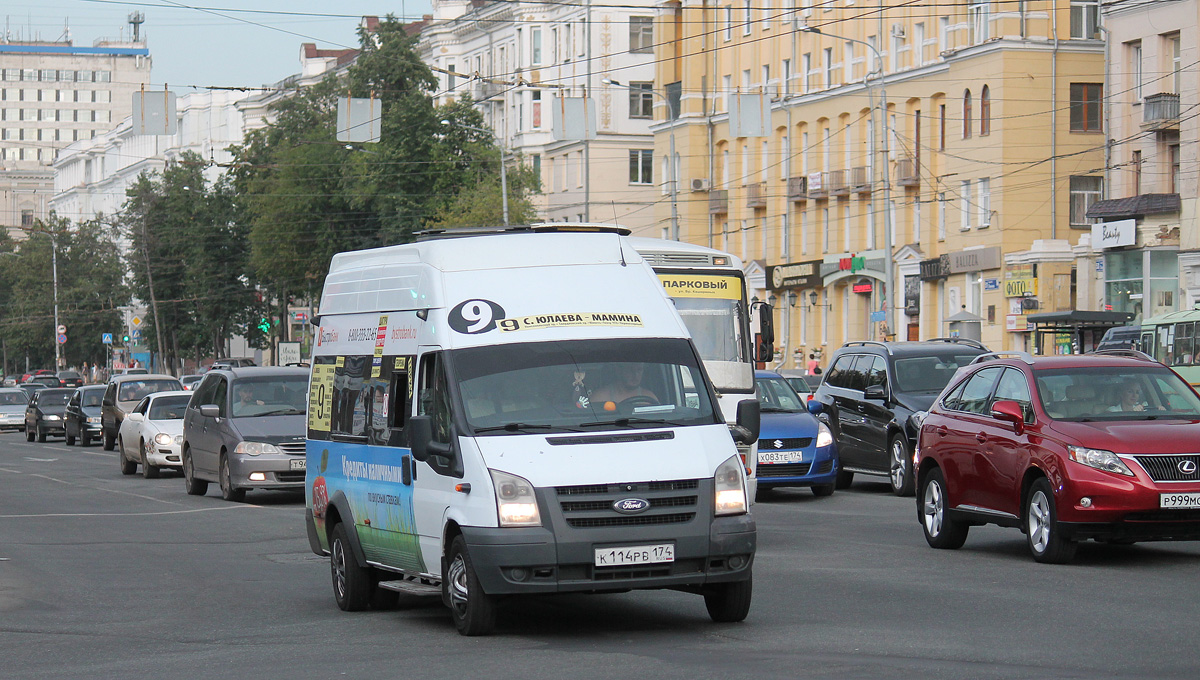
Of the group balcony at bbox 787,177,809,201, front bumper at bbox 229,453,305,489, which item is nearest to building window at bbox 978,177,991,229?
balcony at bbox 787,177,809,201

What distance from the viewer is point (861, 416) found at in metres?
24.8

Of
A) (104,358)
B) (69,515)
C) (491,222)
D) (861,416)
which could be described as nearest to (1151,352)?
(861,416)

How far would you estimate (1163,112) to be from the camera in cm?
5250

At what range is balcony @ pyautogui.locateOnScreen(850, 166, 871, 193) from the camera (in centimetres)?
6800

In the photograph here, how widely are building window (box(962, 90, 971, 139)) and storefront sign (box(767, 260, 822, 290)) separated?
12.0m

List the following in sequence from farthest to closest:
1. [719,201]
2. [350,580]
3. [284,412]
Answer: [719,201], [284,412], [350,580]

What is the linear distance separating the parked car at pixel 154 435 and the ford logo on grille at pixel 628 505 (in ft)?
68.0

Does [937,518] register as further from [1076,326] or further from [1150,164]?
[1150,164]

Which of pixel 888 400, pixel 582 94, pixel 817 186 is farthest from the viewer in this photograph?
pixel 582 94

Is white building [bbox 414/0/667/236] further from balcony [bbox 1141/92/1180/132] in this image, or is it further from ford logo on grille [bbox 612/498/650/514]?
ford logo on grille [bbox 612/498/650/514]

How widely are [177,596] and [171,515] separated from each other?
9.09 m

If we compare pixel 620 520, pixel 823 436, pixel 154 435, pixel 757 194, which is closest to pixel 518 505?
pixel 620 520

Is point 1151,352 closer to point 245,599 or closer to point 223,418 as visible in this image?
point 223,418

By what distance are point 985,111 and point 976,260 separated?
495 centimetres
